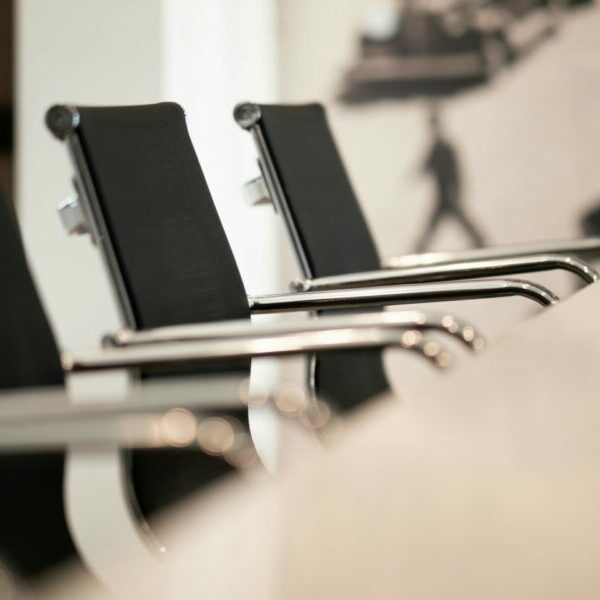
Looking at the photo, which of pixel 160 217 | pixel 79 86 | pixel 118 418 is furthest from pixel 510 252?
pixel 79 86

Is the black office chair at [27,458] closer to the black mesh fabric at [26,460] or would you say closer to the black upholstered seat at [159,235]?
the black mesh fabric at [26,460]

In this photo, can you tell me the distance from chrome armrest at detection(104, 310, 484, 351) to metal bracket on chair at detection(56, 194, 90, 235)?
0.26 meters

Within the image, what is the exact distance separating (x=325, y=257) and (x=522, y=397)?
60.3 inches

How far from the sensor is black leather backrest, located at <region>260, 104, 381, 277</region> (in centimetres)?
219

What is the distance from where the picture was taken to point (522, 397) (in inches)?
28.0

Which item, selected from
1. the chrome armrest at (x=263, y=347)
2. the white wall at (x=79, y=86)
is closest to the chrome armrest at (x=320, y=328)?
the chrome armrest at (x=263, y=347)

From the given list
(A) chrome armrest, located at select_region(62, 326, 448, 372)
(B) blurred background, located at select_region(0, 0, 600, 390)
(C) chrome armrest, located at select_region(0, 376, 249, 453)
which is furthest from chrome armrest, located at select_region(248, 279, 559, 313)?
(B) blurred background, located at select_region(0, 0, 600, 390)

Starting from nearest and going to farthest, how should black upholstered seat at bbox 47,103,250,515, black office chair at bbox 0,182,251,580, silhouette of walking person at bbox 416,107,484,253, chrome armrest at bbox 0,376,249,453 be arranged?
1. chrome armrest at bbox 0,376,249,453
2. black office chair at bbox 0,182,251,580
3. black upholstered seat at bbox 47,103,250,515
4. silhouette of walking person at bbox 416,107,484,253

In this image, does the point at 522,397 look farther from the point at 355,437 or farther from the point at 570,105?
the point at 570,105

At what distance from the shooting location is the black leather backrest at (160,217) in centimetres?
163

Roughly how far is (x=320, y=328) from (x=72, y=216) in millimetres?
526

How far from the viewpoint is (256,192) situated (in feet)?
7.34

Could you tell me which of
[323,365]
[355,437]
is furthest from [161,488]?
[355,437]

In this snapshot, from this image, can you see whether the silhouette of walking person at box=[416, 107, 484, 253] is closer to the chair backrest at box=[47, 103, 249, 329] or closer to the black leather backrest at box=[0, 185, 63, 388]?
the chair backrest at box=[47, 103, 249, 329]
